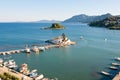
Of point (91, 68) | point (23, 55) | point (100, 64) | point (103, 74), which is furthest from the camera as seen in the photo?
point (23, 55)

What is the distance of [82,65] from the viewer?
193 feet

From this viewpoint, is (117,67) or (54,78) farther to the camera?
(117,67)

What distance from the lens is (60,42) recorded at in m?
97.3

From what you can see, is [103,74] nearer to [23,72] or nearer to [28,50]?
[23,72]

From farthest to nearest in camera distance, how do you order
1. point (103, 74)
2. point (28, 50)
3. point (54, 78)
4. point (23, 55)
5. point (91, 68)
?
point (28, 50) < point (23, 55) < point (91, 68) < point (103, 74) < point (54, 78)

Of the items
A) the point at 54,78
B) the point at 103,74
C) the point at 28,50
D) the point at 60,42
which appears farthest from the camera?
the point at 60,42

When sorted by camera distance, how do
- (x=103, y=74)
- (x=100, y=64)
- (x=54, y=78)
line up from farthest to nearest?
1. (x=100, y=64)
2. (x=103, y=74)
3. (x=54, y=78)

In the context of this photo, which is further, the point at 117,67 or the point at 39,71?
the point at 117,67

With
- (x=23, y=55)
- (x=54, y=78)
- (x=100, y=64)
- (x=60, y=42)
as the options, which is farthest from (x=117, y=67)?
(x=60, y=42)

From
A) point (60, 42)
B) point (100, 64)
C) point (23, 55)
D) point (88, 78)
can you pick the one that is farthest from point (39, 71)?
point (60, 42)

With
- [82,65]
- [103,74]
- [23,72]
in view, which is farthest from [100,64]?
[23,72]

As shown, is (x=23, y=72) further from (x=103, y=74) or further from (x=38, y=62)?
(x=103, y=74)

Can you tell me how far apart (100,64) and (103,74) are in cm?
1004

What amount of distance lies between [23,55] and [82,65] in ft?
77.8
